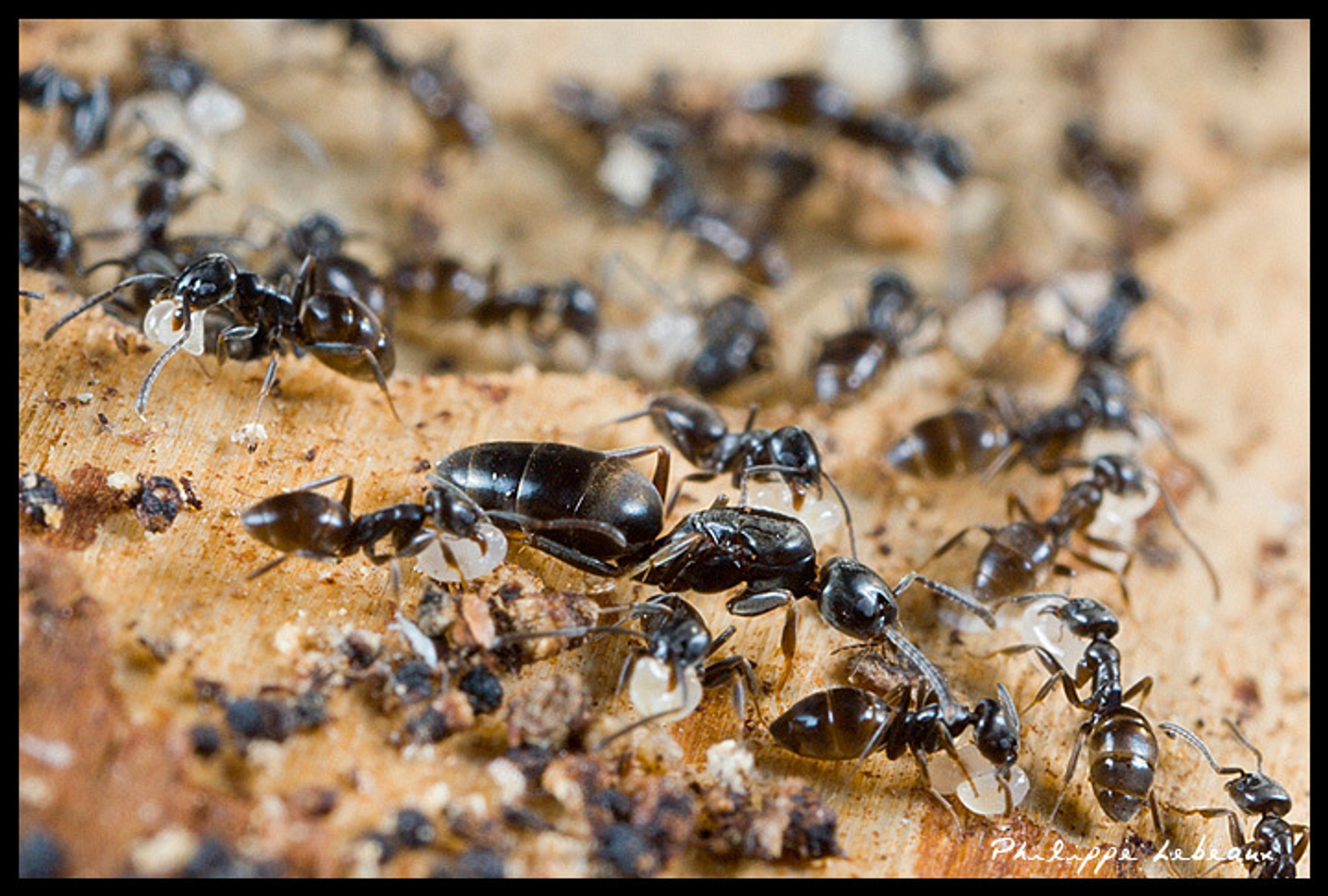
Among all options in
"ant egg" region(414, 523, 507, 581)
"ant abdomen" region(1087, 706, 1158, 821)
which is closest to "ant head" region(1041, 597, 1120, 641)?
"ant abdomen" region(1087, 706, 1158, 821)

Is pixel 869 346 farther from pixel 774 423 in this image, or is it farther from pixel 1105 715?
pixel 1105 715

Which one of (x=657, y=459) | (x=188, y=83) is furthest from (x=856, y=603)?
(x=188, y=83)

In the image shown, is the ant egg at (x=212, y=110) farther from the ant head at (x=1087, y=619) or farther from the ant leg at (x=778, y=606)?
the ant head at (x=1087, y=619)

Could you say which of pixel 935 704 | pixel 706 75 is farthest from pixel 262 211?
pixel 935 704

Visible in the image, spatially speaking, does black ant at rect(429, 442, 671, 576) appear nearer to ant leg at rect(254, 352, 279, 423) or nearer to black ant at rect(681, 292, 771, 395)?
ant leg at rect(254, 352, 279, 423)

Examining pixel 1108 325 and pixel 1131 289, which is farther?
pixel 1131 289

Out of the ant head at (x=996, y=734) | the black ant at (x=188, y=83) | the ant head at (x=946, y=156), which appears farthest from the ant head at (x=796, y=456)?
the black ant at (x=188, y=83)
